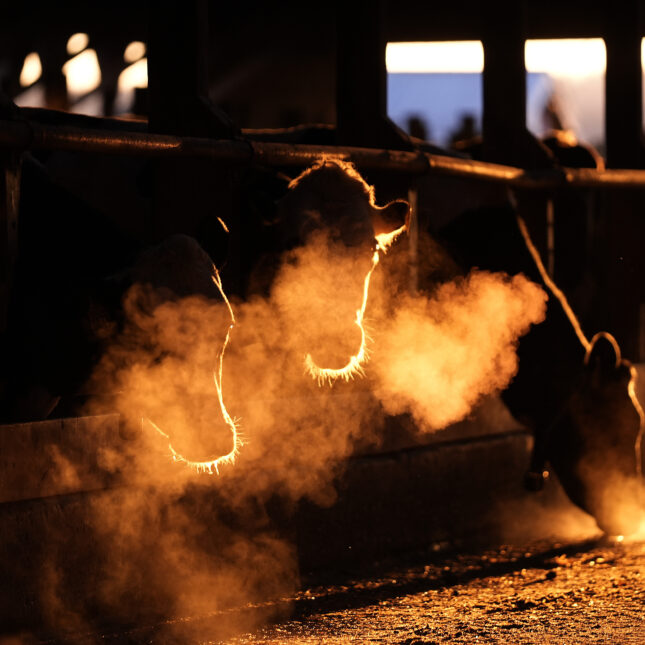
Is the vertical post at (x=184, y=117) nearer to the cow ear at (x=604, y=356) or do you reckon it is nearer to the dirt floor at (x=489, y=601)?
the dirt floor at (x=489, y=601)

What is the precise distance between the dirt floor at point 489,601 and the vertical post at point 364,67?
2149 mm

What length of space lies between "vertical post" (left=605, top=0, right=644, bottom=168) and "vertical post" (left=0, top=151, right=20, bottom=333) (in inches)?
199

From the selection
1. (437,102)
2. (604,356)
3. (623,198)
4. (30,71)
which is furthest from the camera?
(437,102)

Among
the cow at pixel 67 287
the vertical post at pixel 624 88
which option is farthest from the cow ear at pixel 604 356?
the vertical post at pixel 624 88

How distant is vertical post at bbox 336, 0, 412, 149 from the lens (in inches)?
225

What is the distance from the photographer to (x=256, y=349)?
498 centimetres

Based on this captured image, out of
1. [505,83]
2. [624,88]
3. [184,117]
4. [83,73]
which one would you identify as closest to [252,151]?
[184,117]

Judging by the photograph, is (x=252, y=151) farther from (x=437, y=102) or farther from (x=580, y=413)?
(x=437, y=102)

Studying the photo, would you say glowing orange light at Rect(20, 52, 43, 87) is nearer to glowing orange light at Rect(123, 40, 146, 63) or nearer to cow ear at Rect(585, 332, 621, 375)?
glowing orange light at Rect(123, 40, 146, 63)

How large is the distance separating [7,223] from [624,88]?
522 cm

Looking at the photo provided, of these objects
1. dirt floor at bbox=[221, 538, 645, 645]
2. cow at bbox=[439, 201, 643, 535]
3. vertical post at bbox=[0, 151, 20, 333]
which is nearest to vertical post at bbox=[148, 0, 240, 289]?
vertical post at bbox=[0, 151, 20, 333]

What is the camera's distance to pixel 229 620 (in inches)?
171

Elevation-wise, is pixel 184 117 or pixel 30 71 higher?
pixel 30 71

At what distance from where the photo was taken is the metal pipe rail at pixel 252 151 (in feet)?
13.0
